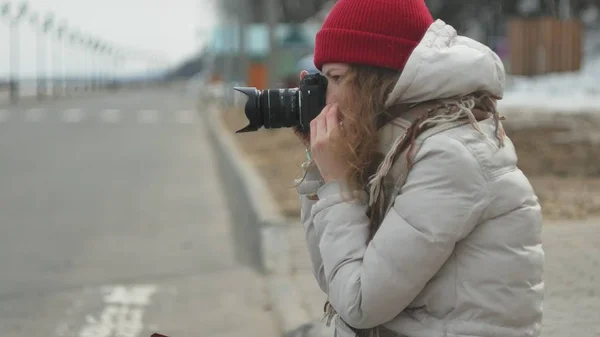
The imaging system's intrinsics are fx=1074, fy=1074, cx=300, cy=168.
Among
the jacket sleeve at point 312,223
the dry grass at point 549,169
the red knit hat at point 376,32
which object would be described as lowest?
the dry grass at point 549,169

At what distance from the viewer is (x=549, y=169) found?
11.6 m

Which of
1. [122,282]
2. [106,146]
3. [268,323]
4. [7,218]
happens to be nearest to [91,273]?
[122,282]

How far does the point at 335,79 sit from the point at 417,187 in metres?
0.35

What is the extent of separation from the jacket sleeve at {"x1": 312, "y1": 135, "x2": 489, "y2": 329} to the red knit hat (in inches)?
9.0

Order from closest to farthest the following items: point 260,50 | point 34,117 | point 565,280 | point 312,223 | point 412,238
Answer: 1. point 412,238
2. point 312,223
3. point 565,280
4. point 34,117
5. point 260,50

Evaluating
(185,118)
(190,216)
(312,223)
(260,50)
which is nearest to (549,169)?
(190,216)

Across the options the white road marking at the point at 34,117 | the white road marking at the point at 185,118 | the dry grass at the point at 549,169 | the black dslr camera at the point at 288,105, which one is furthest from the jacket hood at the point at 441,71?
the white road marking at the point at 185,118

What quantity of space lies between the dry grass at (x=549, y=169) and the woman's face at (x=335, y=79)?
3992mm

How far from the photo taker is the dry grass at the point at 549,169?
8.93m

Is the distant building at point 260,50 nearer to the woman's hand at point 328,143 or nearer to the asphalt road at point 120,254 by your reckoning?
the asphalt road at point 120,254

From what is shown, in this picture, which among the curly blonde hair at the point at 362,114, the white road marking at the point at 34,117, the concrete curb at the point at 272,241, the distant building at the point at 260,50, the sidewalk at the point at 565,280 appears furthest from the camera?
the distant building at the point at 260,50

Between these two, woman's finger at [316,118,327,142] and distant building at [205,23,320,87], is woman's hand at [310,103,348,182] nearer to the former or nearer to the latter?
woman's finger at [316,118,327,142]

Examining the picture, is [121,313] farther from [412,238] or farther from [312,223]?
[412,238]

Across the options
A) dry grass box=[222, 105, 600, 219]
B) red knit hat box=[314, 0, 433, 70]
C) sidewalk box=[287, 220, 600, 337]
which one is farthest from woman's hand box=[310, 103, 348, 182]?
dry grass box=[222, 105, 600, 219]
